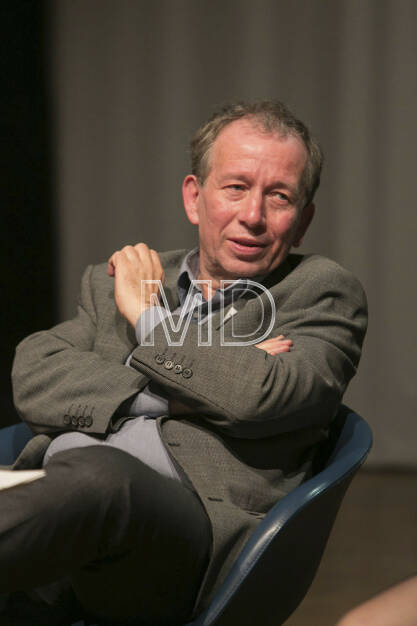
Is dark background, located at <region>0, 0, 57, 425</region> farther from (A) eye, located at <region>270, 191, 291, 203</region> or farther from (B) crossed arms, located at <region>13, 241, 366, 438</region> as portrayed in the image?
(A) eye, located at <region>270, 191, 291, 203</region>

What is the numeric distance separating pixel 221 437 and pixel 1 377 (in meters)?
2.17

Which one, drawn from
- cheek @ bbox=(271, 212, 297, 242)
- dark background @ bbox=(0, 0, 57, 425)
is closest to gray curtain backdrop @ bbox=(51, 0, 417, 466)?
dark background @ bbox=(0, 0, 57, 425)

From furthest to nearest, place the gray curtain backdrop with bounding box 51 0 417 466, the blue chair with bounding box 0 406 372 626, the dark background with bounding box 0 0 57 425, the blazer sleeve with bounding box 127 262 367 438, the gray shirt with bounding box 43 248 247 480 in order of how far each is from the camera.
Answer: the gray curtain backdrop with bounding box 51 0 417 466 → the dark background with bounding box 0 0 57 425 → the gray shirt with bounding box 43 248 247 480 → the blazer sleeve with bounding box 127 262 367 438 → the blue chair with bounding box 0 406 372 626

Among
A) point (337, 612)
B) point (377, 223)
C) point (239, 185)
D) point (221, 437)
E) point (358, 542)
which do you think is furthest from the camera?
point (377, 223)

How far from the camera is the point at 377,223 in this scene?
4.02 m

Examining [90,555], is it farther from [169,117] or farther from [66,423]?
[169,117]

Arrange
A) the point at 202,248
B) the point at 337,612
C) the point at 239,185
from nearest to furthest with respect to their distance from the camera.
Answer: the point at 239,185, the point at 202,248, the point at 337,612

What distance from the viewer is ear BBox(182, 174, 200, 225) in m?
1.95

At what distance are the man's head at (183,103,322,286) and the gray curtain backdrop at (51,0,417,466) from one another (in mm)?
2226

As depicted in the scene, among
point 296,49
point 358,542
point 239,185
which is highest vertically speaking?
point 296,49

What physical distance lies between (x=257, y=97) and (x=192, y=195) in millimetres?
2327

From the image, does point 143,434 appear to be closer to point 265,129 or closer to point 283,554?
point 283,554

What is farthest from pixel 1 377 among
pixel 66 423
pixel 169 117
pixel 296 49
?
pixel 296 49

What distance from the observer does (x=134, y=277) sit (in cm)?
183
